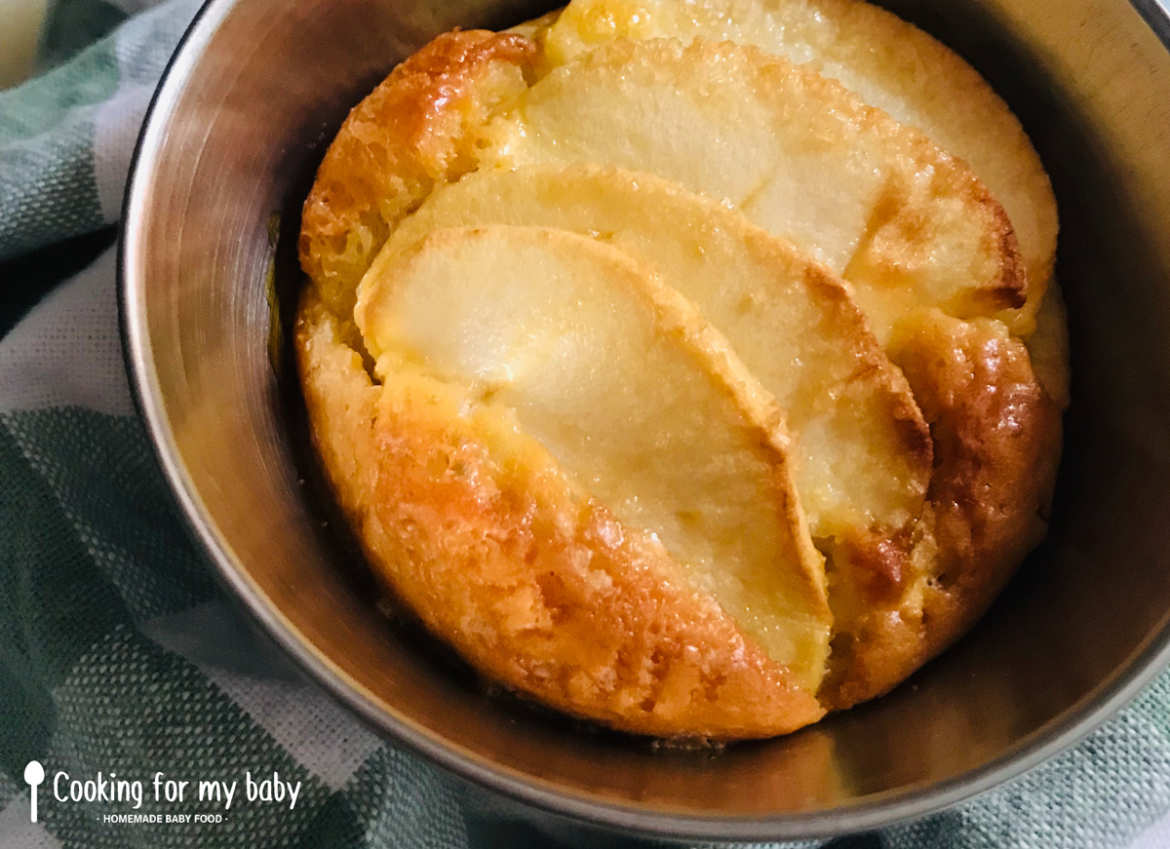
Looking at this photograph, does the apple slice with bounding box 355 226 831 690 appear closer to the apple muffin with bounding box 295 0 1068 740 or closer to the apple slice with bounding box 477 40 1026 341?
the apple muffin with bounding box 295 0 1068 740

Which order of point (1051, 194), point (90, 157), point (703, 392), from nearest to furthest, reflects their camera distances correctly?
1. point (703, 392)
2. point (1051, 194)
3. point (90, 157)

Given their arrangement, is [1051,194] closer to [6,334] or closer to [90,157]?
[90,157]

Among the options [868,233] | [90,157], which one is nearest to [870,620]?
[868,233]

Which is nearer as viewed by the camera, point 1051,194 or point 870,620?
point 870,620

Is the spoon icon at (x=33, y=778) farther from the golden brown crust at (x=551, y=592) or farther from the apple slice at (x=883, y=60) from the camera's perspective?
the apple slice at (x=883, y=60)

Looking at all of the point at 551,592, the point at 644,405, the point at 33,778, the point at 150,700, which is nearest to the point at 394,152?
the point at 644,405

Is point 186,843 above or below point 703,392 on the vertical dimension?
below

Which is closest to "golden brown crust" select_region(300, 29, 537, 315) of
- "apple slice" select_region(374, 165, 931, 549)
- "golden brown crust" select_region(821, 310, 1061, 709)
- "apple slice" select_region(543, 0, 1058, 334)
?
"apple slice" select_region(543, 0, 1058, 334)

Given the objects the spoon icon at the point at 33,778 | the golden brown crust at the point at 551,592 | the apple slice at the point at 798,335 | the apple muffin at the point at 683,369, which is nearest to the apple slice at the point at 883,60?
the apple muffin at the point at 683,369
